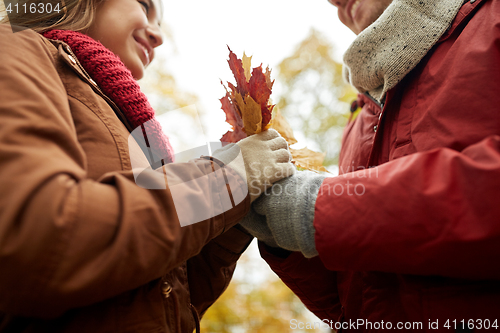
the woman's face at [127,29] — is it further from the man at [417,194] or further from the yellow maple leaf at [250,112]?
the man at [417,194]

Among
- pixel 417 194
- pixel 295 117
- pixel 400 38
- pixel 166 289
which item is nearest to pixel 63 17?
pixel 166 289

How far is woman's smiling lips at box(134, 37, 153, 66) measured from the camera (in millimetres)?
1397

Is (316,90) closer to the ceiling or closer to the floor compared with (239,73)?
closer to the floor

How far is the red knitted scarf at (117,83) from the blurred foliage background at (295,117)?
8.24 feet

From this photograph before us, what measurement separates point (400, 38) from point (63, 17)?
1.28 meters

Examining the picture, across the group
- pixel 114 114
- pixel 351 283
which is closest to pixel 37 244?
→ pixel 114 114

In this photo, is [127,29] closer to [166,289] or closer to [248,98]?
[248,98]

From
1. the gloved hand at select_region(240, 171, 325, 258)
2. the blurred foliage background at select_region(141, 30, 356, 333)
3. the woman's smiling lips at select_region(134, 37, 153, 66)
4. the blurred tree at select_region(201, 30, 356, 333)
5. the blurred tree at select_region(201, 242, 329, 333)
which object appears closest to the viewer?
the gloved hand at select_region(240, 171, 325, 258)

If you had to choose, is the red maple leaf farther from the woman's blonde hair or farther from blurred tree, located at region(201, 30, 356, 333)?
blurred tree, located at region(201, 30, 356, 333)

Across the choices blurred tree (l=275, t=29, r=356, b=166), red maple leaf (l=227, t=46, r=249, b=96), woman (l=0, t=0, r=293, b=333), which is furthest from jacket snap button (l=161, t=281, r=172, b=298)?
blurred tree (l=275, t=29, r=356, b=166)

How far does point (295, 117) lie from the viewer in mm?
4605

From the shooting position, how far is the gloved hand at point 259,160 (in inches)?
37.0

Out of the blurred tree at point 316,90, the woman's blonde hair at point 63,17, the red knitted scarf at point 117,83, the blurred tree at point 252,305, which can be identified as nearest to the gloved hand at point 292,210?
the red knitted scarf at point 117,83

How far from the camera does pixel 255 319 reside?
356cm
